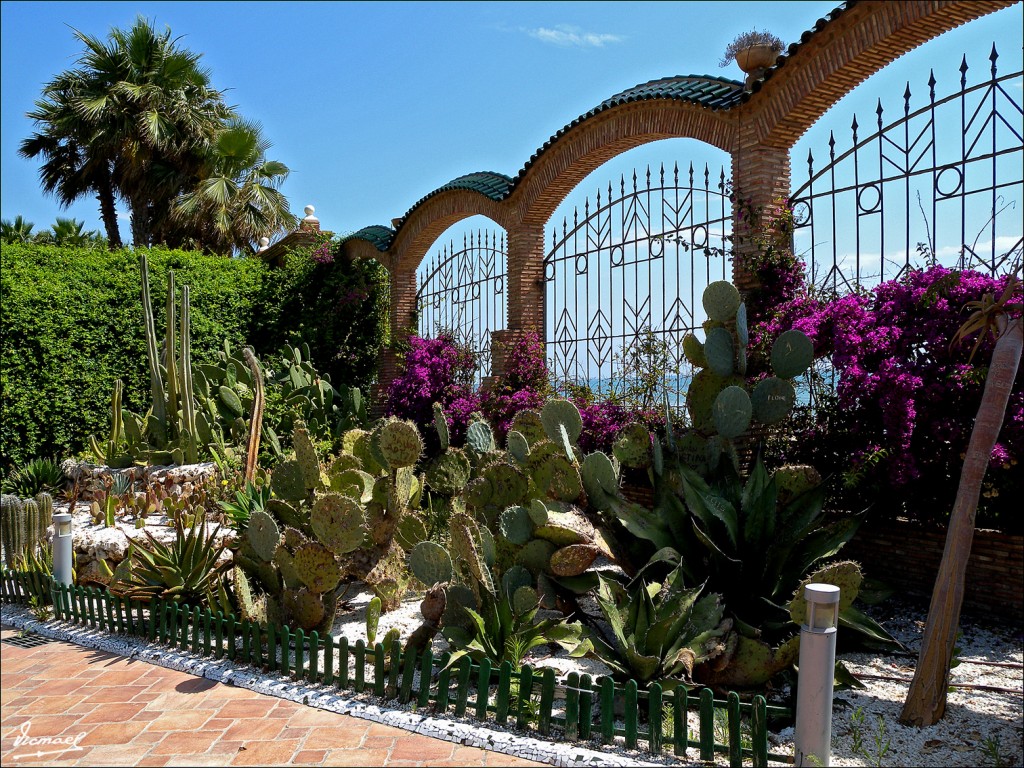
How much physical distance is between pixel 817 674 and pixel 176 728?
2842mm

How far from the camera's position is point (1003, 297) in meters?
3.38

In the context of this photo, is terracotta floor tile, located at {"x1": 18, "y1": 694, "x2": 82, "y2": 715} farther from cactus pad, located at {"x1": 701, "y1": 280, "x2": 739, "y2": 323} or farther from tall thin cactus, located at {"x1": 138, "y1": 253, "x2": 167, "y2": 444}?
cactus pad, located at {"x1": 701, "y1": 280, "x2": 739, "y2": 323}

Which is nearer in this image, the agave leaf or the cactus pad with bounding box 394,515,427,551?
the agave leaf

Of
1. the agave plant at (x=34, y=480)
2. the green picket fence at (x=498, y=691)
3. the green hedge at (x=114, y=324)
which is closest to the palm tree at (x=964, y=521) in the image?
the green picket fence at (x=498, y=691)

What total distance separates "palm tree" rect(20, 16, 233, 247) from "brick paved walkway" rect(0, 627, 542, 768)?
41.4 ft

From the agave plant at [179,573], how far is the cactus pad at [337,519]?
1070 millimetres

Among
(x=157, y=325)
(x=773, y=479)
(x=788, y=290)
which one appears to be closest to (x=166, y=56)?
(x=157, y=325)

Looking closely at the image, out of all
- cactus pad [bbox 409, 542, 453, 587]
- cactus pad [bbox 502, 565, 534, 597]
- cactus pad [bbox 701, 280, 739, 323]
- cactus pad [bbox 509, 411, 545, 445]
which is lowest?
cactus pad [bbox 502, 565, 534, 597]

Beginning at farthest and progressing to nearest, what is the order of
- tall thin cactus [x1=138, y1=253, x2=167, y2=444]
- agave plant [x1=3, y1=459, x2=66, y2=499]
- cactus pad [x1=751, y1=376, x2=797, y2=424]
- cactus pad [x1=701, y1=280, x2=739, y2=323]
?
agave plant [x1=3, y1=459, x2=66, y2=499]
tall thin cactus [x1=138, y1=253, x2=167, y2=444]
cactus pad [x1=701, y1=280, x2=739, y2=323]
cactus pad [x1=751, y1=376, x2=797, y2=424]

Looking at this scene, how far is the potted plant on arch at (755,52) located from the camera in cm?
639

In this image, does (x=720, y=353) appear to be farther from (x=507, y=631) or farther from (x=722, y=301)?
(x=507, y=631)

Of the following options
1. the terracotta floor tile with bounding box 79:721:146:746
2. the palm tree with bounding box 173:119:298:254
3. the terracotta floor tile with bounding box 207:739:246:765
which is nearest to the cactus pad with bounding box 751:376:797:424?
the terracotta floor tile with bounding box 207:739:246:765

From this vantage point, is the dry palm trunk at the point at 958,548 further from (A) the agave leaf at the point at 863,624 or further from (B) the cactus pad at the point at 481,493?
(B) the cactus pad at the point at 481,493

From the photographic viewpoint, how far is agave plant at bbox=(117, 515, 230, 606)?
5215 millimetres
